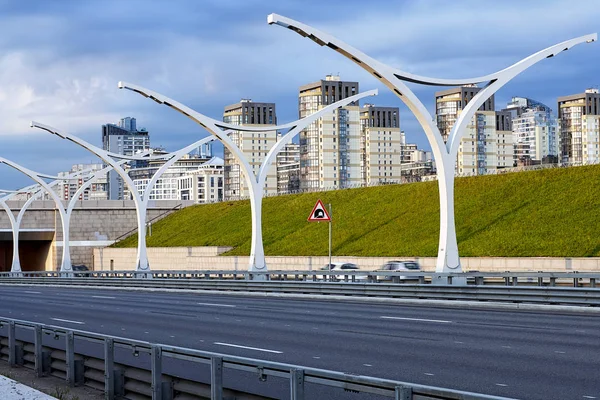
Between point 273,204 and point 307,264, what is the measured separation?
90.5 feet

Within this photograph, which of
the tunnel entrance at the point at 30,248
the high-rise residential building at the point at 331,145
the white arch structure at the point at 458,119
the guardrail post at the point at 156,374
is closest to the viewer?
the guardrail post at the point at 156,374

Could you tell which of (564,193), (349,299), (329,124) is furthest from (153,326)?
(329,124)

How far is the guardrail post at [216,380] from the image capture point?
1046 cm

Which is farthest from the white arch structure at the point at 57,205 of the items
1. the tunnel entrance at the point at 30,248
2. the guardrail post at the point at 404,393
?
the guardrail post at the point at 404,393

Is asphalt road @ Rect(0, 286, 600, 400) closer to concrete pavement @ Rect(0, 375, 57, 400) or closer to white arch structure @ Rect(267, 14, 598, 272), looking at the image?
white arch structure @ Rect(267, 14, 598, 272)

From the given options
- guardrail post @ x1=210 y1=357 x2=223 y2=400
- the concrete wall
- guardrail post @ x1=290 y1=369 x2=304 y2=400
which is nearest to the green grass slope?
the concrete wall

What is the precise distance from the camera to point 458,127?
32.7 metres

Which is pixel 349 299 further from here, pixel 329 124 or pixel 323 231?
pixel 329 124

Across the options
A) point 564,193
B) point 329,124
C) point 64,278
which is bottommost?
point 64,278

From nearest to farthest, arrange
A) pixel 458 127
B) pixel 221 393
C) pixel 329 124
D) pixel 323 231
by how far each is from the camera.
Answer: pixel 221 393, pixel 458 127, pixel 323 231, pixel 329 124

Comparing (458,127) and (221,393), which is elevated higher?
(458,127)

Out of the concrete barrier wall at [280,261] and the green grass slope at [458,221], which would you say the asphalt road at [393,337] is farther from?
the green grass slope at [458,221]

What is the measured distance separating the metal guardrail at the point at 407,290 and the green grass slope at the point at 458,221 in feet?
44.2

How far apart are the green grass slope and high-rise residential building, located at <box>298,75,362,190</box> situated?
9897 cm
